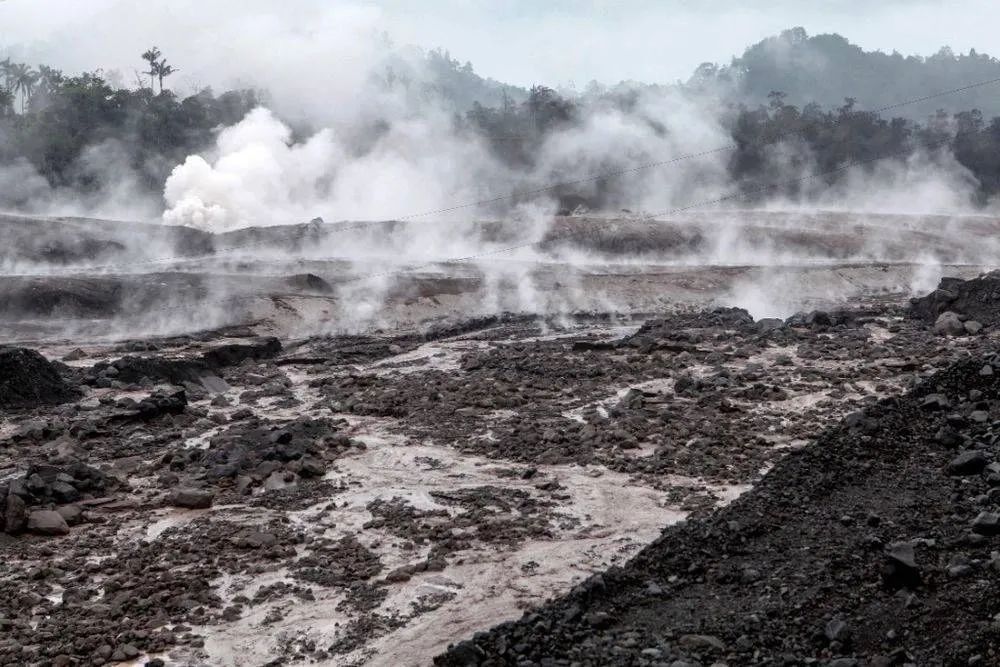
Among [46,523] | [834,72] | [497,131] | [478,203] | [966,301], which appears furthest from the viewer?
[834,72]

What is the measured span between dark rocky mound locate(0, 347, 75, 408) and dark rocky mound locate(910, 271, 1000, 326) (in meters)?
17.8

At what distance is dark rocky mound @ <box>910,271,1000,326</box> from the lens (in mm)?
20828

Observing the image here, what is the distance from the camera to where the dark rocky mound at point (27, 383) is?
1631cm

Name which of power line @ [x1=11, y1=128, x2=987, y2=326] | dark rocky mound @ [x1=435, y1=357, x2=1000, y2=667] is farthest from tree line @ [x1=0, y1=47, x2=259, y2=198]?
dark rocky mound @ [x1=435, y1=357, x2=1000, y2=667]

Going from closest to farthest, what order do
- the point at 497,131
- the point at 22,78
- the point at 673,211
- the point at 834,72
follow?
the point at 673,211 < the point at 497,131 < the point at 22,78 < the point at 834,72

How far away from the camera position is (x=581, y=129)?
56188 millimetres

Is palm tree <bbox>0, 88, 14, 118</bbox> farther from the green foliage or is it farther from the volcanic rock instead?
the volcanic rock

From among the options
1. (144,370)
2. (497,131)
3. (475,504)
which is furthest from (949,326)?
(497,131)

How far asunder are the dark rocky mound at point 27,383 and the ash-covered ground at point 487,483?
5 centimetres

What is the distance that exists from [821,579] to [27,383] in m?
14.1

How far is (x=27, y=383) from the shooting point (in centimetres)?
1655

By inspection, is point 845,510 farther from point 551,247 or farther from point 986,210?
point 986,210

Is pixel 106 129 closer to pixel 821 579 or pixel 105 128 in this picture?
pixel 105 128

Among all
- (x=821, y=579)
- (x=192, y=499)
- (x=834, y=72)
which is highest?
(x=834, y=72)
